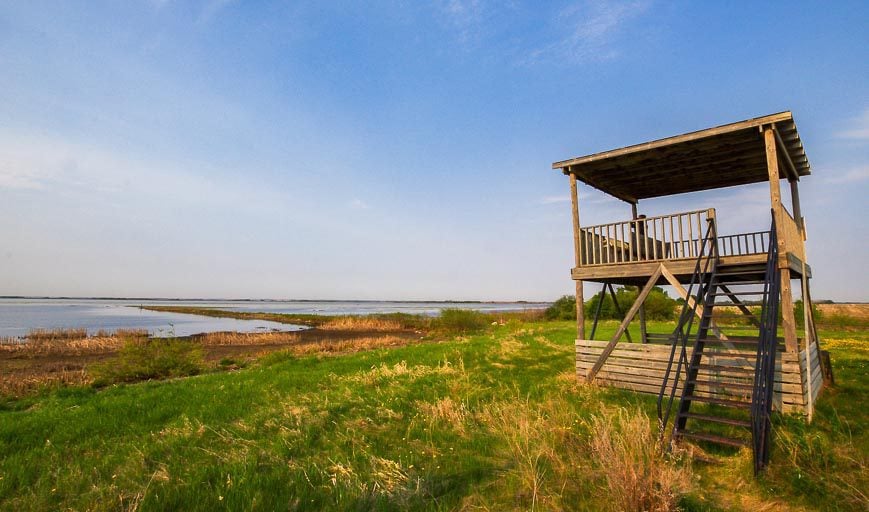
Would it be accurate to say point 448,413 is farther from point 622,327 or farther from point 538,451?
point 622,327

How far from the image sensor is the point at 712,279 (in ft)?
30.6

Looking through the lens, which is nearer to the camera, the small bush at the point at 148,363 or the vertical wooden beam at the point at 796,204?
the vertical wooden beam at the point at 796,204

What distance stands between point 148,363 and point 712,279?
19416 mm

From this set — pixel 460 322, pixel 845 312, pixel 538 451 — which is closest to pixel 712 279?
pixel 538 451

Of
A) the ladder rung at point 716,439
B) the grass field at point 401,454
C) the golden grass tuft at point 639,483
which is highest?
the golden grass tuft at point 639,483

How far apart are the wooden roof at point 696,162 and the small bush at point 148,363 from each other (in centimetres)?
1656

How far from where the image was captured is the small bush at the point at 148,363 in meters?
16.1

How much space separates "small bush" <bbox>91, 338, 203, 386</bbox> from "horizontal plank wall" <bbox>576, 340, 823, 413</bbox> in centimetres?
1564

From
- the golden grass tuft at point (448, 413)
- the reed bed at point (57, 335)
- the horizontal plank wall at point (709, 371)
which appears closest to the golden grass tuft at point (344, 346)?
the golden grass tuft at point (448, 413)

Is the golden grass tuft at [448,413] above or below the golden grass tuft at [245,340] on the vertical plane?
above

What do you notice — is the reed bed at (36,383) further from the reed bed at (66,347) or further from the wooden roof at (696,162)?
the wooden roof at (696,162)

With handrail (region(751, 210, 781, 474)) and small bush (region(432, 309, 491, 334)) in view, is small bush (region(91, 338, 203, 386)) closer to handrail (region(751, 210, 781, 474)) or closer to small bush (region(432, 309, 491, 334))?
handrail (region(751, 210, 781, 474))

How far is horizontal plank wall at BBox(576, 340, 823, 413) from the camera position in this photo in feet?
28.6

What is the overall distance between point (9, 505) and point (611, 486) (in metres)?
7.14
